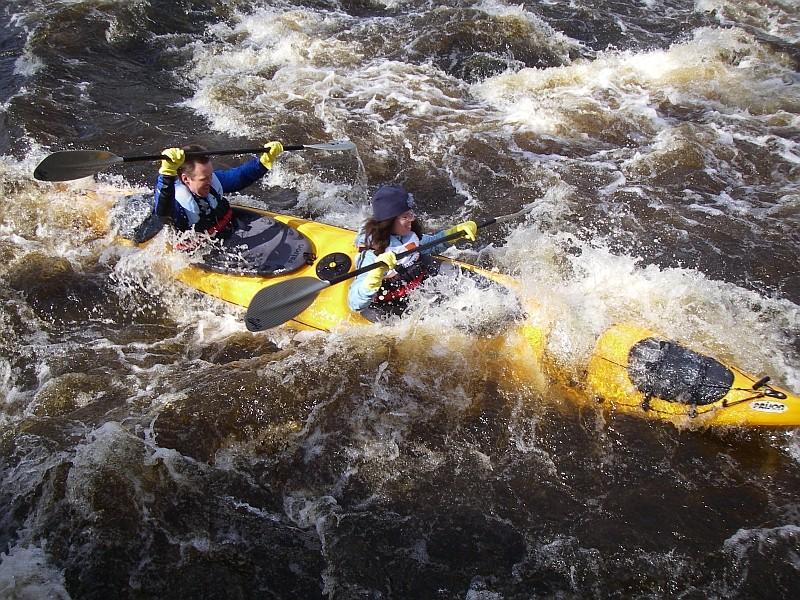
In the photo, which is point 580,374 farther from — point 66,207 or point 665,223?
point 66,207

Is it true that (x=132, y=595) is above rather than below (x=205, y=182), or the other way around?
below

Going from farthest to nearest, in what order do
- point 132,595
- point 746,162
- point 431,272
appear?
point 746,162, point 431,272, point 132,595

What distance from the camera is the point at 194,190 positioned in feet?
14.6

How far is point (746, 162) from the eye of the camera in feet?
22.1

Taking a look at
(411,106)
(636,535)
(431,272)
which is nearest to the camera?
(636,535)

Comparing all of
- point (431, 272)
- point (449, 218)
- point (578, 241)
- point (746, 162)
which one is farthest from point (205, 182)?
point (746, 162)

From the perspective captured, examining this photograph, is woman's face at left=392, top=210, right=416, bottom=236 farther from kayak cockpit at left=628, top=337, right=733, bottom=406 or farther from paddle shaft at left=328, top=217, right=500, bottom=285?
kayak cockpit at left=628, top=337, right=733, bottom=406

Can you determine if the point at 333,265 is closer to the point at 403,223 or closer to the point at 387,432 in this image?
the point at 403,223

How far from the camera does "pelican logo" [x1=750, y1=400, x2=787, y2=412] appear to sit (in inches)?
140

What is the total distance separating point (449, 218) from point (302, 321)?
89.2 inches

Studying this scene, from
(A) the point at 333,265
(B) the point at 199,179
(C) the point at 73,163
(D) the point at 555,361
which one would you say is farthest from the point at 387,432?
(C) the point at 73,163

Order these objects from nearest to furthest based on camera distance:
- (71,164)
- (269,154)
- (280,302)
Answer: (280,302) < (269,154) < (71,164)

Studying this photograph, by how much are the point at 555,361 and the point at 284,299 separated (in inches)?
73.6

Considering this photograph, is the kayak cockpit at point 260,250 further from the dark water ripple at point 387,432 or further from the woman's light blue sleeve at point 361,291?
the woman's light blue sleeve at point 361,291
